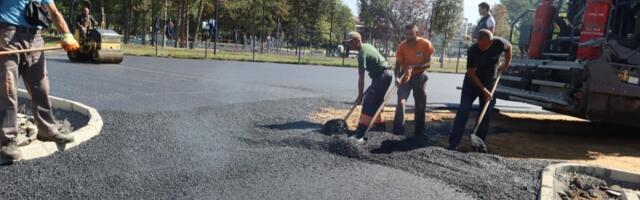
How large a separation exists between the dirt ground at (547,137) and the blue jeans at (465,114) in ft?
0.88

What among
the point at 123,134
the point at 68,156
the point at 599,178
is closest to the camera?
the point at 68,156

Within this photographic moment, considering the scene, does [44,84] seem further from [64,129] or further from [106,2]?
[106,2]

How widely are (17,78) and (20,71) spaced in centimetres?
18

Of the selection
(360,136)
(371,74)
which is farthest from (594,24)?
(360,136)

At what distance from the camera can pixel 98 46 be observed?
559 inches

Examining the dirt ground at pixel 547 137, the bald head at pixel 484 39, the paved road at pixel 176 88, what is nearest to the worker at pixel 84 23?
the paved road at pixel 176 88

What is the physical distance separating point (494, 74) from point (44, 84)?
4764mm

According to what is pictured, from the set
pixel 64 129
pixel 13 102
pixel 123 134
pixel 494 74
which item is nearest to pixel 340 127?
pixel 494 74

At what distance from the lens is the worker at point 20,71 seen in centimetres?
425

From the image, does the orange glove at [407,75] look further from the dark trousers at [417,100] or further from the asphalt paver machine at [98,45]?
the asphalt paver machine at [98,45]

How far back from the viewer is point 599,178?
5.18 meters

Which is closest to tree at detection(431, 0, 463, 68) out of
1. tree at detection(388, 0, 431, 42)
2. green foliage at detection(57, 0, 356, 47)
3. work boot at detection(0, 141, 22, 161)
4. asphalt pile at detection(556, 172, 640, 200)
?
tree at detection(388, 0, 431, 42)

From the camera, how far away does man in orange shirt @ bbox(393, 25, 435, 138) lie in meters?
6.71

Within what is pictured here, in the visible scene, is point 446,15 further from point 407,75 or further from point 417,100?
point 407,75
